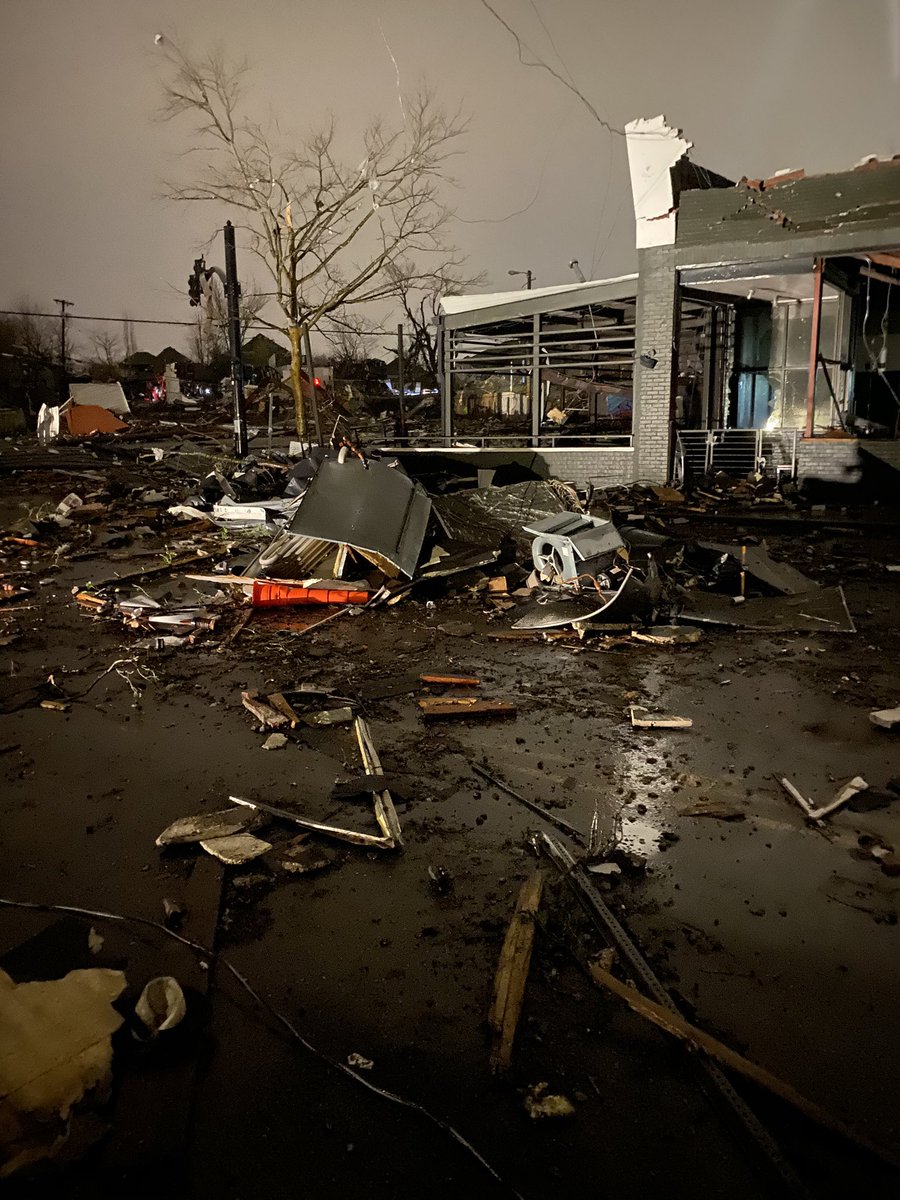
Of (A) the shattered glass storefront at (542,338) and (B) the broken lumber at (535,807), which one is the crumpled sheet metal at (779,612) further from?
(A) the shattered glass storefront at (542,338)

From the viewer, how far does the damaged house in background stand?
47.0 ft

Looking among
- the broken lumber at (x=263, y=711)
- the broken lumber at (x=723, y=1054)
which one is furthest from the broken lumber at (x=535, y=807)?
the broken lumber at (x=263, y=711)

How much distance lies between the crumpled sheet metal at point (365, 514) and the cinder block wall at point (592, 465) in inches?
339

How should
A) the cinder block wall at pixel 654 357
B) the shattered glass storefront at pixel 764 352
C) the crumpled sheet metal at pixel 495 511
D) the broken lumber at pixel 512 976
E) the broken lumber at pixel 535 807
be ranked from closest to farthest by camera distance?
the broken lumber at pixel 512 976, the broken lumber at pixel 535 807, the crumpled sheet metal at pixel 495 511, the cinder block wall at pixel 654 357, the shattered glass storefront at pixel 764 352

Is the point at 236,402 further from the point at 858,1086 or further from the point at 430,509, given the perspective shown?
the point at 858,1086

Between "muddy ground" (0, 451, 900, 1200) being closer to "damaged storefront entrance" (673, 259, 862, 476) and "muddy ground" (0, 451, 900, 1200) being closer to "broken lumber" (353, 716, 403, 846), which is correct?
"broken lumber" (353, 716, 403, 846)

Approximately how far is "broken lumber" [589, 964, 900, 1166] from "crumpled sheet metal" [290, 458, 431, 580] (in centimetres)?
621

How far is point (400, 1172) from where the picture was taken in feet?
6.75

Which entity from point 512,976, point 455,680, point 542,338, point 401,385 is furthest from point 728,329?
point 512,976

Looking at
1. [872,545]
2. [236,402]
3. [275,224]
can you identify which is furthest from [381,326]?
[872,545]

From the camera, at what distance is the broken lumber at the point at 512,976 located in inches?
97.0

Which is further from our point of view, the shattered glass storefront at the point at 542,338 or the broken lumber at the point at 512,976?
the shattered glass storefront at the point at 542,338

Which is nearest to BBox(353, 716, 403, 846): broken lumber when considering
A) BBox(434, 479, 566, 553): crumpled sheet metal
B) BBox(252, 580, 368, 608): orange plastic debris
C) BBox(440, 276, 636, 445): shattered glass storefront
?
BBox(252, 580, 368, 608): orange plastic debris

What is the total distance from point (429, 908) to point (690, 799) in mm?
1738
